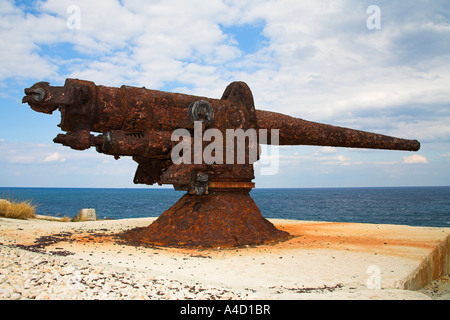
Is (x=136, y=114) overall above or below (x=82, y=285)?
above

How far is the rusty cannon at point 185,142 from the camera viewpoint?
5805 millimetres

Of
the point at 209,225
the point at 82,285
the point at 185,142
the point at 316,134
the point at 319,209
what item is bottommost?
the point at 319,209

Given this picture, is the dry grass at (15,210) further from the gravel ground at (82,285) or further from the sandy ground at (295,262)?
the gravel ground at (82,285)

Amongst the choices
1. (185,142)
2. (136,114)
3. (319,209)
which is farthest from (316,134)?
(319,209)

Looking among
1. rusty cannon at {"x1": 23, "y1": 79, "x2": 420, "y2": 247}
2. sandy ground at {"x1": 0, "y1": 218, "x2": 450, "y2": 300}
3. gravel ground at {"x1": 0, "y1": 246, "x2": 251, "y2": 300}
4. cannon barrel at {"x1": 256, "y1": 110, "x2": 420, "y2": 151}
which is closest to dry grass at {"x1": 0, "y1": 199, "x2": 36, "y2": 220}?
sandy ground at {"x1": 0, "y1": 218, "x2": 450, "y2": 300}

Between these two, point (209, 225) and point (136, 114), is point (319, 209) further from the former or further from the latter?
point (136, 114)

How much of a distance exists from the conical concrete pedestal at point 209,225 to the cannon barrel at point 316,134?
1.48 m

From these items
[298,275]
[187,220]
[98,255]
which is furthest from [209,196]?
[298,275]

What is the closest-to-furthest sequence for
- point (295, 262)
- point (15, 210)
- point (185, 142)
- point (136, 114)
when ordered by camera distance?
point (295, 262), point (136, 114), point (185, 142), point (15, 210)

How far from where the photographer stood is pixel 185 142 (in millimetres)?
6305

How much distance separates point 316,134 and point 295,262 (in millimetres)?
3241

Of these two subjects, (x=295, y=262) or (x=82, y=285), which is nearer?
(x=82, y=285)

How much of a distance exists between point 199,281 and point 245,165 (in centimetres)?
321
